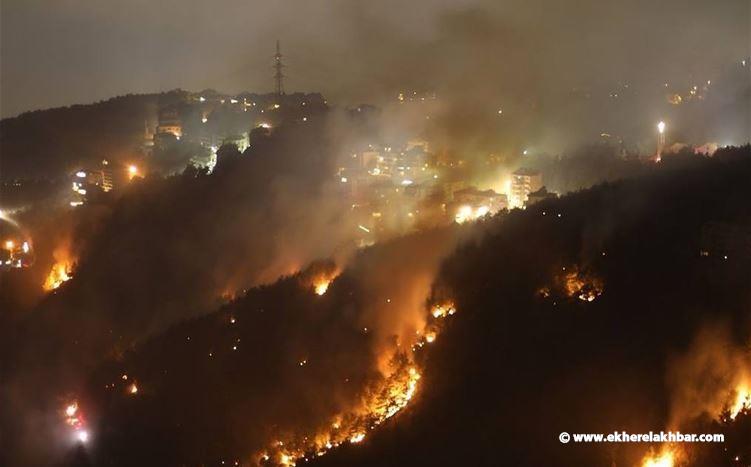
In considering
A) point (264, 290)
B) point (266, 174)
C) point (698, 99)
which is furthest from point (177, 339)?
point (698, 99)

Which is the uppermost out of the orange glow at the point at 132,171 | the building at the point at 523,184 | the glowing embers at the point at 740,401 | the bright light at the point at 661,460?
the orange glow at the point at 132,171

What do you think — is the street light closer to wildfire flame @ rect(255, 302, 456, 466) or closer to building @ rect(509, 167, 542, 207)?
building @ rect(509, 167, 542, 207)

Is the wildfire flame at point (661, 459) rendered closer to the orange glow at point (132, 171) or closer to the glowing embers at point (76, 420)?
the glowing embers at point (76, 420)

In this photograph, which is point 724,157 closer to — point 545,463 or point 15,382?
point 545,463

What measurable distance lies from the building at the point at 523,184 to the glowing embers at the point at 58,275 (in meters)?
19.8

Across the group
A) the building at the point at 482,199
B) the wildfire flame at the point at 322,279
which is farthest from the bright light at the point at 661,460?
the building at the point at 482,199

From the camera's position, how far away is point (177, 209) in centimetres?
3144

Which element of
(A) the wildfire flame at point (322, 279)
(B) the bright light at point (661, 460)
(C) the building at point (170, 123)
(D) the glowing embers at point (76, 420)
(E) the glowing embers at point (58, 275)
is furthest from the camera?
(C) the building at point (170, 123)

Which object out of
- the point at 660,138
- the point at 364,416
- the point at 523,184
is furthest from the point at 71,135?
the point at 364,416

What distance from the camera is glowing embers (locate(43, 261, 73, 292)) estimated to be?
94.8 ft

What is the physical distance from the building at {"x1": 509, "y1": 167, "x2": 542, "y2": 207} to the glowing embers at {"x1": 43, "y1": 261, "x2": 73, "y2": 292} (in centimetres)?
1981

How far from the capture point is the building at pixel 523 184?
2822 centimetres

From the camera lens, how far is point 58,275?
96.7ft

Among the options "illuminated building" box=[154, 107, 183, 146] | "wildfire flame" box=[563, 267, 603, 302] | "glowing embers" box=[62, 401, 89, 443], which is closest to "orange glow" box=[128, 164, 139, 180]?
"illuminated building" box=[154, 107, 183, 146]
